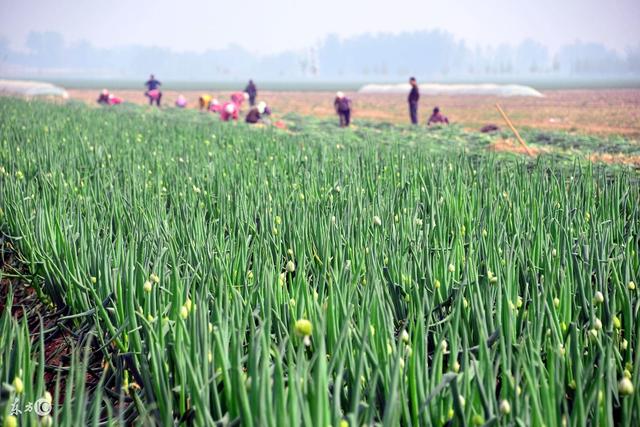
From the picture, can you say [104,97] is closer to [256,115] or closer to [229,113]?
[229,113]

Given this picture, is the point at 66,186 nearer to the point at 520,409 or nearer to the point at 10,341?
the point at 10,341

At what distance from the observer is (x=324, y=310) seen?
2.32 m

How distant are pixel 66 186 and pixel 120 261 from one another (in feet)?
7.69

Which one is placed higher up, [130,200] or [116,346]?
[130,200]

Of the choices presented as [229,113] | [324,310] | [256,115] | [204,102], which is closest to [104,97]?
[204,102]

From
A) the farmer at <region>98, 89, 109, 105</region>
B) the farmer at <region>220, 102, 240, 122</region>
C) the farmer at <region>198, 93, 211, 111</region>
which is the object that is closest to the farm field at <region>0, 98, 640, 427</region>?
the farmer at <region>220, 102, 240, 122</region>

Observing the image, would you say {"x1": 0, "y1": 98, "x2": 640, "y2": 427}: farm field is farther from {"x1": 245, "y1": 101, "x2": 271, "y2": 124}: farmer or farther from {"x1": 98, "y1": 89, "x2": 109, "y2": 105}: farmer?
{"x1": 98, "y1": 89, "x2": 109, "y2": 105}: farmer

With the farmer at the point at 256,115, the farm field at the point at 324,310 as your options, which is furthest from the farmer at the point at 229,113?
the farm field at the point at 324,310

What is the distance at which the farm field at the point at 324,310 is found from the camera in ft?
6.03

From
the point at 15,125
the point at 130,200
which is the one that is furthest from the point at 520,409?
the point at 15,125

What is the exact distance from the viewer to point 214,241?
357 cm

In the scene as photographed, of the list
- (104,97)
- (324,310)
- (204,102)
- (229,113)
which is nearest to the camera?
(324,310)

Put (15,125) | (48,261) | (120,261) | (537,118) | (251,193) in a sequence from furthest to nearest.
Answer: (537,118) < (15,125) < (251,193) < (48,261) < (120,261)

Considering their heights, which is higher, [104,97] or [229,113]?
[104,97]
